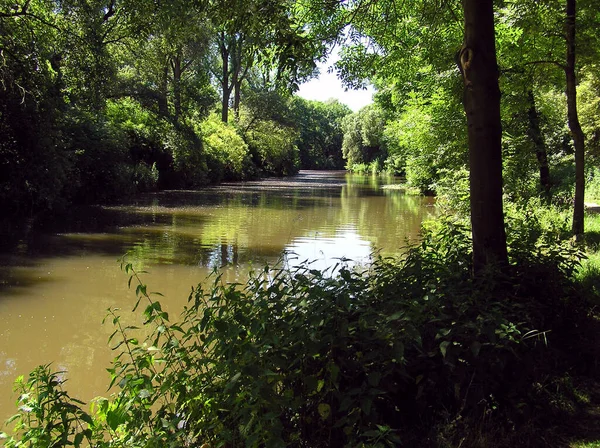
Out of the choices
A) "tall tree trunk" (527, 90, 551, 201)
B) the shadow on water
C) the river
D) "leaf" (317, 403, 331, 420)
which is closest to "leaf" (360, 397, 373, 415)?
"leaf" (317, 403, 331, 420)

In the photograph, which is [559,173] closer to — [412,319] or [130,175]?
[130,175]

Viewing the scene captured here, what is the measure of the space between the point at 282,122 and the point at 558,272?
47.3 m

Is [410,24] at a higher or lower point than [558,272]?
higher

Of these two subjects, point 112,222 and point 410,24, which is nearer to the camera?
point 410,24

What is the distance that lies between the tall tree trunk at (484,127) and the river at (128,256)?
1.69m

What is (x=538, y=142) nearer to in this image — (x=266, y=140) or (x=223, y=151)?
(x=223, y=151)

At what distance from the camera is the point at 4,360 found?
17.2ft

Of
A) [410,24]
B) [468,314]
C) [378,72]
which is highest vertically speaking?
[410,24]

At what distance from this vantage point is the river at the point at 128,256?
5.56 metres

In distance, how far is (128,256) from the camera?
10.6 m

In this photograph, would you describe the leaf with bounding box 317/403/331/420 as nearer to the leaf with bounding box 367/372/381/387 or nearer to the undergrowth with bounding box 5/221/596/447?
the undergrowth with bounding box 5/221/596/447

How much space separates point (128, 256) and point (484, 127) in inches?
343

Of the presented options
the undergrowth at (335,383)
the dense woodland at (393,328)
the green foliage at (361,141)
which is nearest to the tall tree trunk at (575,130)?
the dense woodland at (393,328)

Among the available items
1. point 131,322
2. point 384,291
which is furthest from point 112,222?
point 384,291
